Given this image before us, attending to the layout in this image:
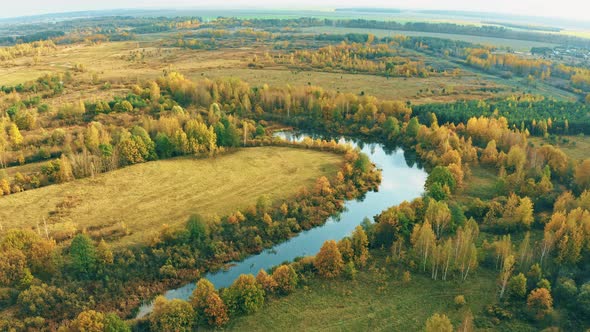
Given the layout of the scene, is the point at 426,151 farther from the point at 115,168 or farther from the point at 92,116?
the point at 92,116

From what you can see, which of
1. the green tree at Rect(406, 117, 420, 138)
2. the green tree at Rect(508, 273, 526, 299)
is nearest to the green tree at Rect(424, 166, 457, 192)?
the green tree at Rect(508, 273, 526, 299)

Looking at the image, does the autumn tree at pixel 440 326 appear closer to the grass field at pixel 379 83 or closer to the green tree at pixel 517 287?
the green tree at pixel 517 287

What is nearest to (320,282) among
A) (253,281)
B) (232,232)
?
(253,281)

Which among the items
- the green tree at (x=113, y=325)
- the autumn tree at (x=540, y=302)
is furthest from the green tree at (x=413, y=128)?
the green tree at (x=113, y=325)

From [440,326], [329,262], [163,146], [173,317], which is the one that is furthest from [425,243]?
[163,146]

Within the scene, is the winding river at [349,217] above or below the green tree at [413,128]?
below

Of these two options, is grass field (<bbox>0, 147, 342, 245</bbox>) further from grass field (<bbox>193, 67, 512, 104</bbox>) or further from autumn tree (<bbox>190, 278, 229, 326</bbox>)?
grass field (<bbox>193, 67, 512, 104</bbox>)

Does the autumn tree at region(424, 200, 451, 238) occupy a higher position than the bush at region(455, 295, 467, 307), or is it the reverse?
the autumn tree at region(424, 200, 451, 238)
